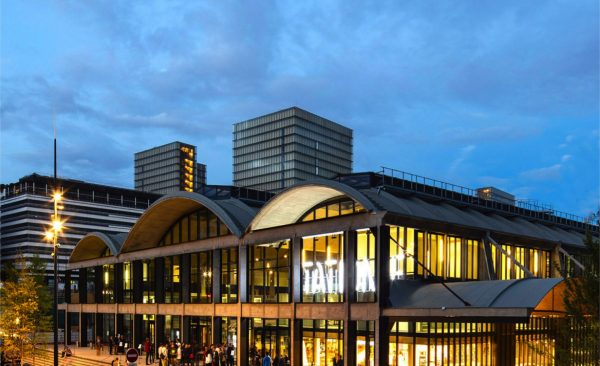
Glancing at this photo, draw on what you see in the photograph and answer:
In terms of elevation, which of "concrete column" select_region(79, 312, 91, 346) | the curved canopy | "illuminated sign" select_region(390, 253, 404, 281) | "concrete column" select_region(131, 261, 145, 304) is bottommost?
"concrete column" select_region(79, 312, 91, 346)

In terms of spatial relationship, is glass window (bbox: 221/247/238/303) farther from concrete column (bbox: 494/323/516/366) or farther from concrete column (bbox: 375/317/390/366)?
concrete column (bbox: 494/323/516/366)

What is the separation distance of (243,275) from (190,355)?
6.24 m

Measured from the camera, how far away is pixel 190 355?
136ft

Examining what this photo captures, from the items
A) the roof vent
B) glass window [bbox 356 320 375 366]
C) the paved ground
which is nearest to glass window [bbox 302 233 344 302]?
glass window [bbox 356 320 375 366]

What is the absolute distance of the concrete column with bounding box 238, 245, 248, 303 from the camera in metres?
42.8

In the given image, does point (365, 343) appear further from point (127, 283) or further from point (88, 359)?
point (127, 283)

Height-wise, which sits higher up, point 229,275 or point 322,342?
point 229,275

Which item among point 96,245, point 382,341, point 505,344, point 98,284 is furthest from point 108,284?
point 505,344

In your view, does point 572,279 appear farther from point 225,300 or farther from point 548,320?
point 225,300

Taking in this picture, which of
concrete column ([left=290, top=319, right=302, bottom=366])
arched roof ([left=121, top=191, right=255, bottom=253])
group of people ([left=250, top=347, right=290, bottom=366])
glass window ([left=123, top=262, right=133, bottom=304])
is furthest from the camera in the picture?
glass window ([left=123, top=262, right=133, bottom=304])

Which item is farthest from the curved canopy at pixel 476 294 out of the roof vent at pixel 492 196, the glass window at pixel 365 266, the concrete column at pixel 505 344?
the roof vent at pixel 492 196

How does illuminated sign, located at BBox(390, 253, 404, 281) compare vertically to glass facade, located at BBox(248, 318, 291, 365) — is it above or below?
above

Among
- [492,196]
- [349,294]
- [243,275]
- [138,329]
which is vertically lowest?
[138,329]

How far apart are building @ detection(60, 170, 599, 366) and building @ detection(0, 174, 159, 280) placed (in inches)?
3682
